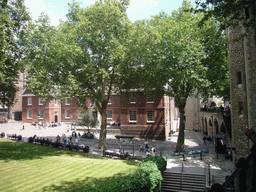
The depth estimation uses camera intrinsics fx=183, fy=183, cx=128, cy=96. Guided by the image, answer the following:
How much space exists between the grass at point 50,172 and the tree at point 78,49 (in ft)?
22.4

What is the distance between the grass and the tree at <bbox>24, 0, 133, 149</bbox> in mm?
6828

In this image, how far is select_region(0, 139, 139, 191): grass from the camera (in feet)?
39.7

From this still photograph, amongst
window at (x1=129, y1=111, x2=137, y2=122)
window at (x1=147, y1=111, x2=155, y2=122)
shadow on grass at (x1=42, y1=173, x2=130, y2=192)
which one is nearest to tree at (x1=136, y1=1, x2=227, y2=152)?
window at (x1=147, y1=111, x2=155, y2=122)

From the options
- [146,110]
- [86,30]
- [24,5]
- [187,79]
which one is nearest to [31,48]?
[24,5]

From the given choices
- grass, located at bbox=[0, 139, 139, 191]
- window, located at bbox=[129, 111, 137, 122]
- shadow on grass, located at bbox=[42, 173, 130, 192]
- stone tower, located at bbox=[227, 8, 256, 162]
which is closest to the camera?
shadow on grass, located at bbox=[42, 173, 130, 192]

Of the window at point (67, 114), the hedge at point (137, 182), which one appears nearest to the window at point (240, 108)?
the hedge at point (137, 182)

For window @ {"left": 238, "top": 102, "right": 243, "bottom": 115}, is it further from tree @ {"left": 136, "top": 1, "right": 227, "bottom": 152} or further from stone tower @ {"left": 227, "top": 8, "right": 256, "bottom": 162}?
tree @ {"left": 136, "top": 1, "right": 227, "bottom": 152}

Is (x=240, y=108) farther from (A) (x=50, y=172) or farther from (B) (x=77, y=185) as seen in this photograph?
(A) (x=50, y=172)


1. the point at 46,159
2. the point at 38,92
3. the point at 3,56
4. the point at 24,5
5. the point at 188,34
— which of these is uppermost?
the point at 24,5

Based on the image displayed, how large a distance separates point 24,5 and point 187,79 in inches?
780

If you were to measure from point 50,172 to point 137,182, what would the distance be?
7736 millimetres

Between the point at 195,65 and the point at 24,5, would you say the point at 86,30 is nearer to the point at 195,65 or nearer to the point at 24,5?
the point at 24,5

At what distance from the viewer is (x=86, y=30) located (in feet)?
72.6

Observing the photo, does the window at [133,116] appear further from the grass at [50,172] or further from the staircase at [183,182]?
the staircase at [183,182]
